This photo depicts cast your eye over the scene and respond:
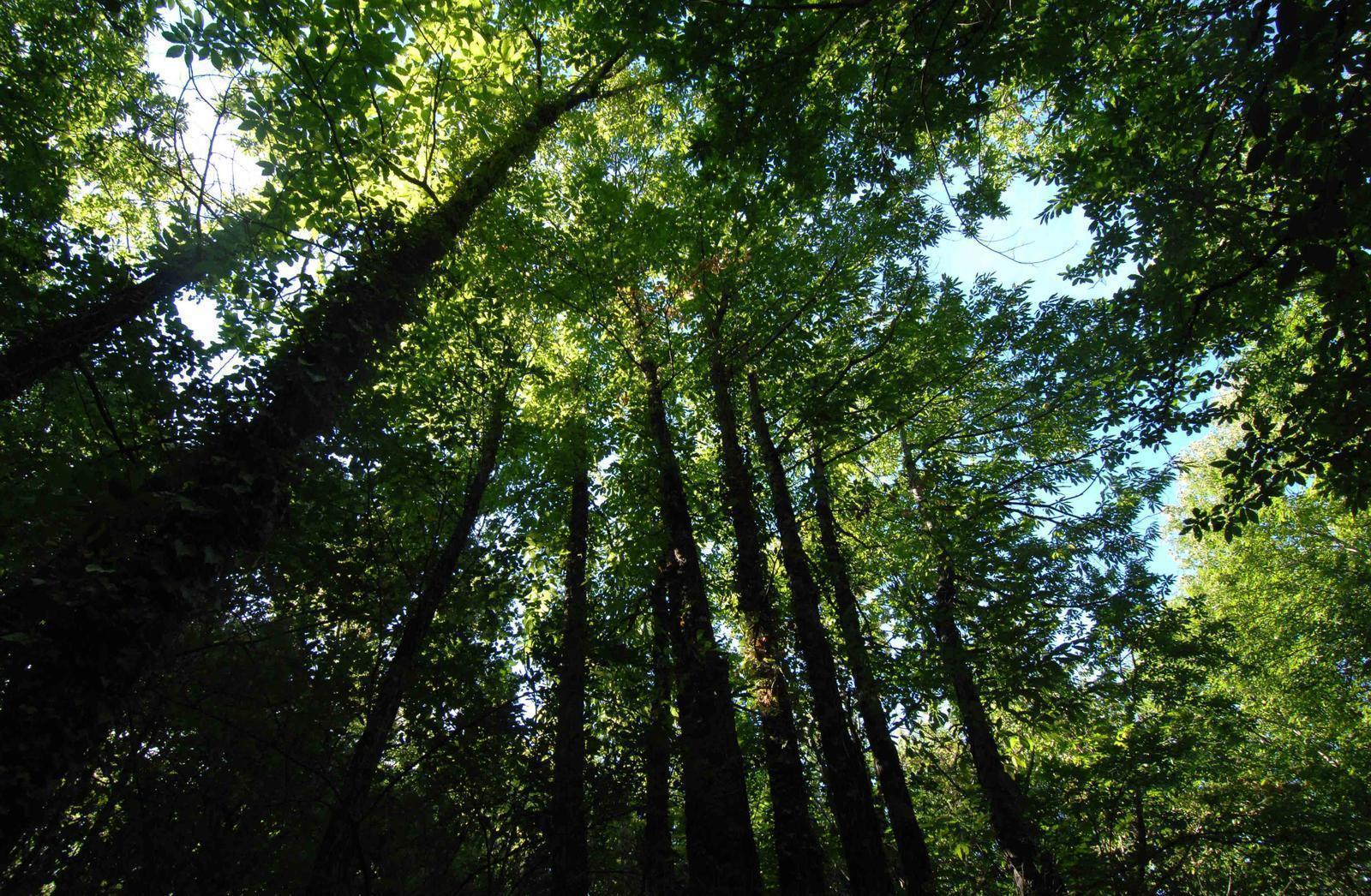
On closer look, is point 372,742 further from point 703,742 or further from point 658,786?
point 703,742

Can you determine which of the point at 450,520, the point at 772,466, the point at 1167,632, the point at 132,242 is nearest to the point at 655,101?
the point at 772,466

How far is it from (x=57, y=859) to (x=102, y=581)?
4.60ft

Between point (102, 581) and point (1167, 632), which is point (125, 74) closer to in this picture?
point (102, 581)

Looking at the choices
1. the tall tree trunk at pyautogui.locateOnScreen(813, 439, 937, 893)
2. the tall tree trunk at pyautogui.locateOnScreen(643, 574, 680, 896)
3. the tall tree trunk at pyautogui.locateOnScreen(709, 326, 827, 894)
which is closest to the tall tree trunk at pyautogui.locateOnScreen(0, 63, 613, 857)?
the tall tree trunk at pyautogui.locateOnScreen(643, 574, 680, 896)

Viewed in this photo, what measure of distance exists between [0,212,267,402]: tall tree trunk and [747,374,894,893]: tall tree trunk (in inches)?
225

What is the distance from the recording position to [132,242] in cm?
985

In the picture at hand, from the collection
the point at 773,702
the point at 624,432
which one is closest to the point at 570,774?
the point at 773,702

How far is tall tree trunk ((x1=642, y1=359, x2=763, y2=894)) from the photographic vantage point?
476cm

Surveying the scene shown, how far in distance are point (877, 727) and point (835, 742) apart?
2.68 metres

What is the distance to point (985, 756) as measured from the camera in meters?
7.74

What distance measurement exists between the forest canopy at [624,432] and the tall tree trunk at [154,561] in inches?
1.1

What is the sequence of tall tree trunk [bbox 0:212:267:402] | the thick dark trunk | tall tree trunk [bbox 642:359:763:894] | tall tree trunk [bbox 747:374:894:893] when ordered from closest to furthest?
tall tree trunk [bbox 0:212:267:402], tall tree trunk [bbox 642:359:763:894], tall tree trunk [bbox 747:374:894:893], the thick dark trunk

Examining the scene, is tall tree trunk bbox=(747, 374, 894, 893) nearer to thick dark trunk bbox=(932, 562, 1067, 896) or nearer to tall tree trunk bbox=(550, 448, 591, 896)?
thick dark trunk bbox=(932, 562, 1067, 896)

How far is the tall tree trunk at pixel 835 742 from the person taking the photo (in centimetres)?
503
